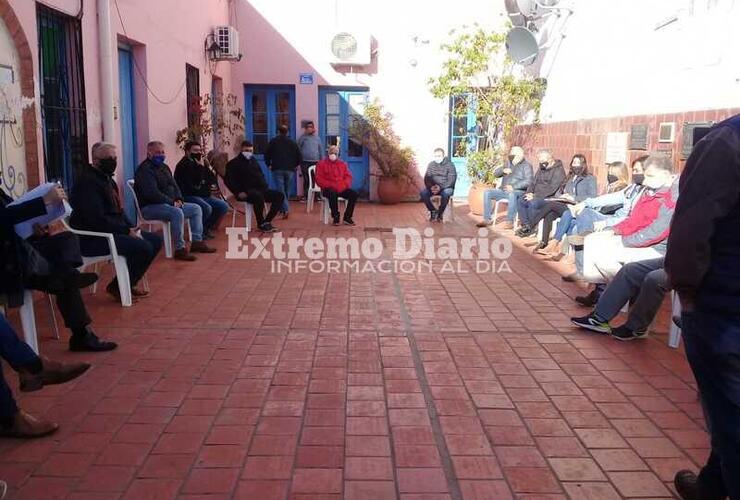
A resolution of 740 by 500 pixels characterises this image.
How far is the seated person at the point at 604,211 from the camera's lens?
6254 mm

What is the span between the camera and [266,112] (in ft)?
44.4

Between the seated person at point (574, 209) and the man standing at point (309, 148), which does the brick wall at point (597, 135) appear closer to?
the seated person at point (574, 209)

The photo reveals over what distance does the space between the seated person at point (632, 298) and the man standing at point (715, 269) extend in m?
2.34

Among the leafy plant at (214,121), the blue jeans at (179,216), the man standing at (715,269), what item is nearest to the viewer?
the man standing at (715,269)

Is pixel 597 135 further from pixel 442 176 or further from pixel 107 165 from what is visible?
pixel 107 165

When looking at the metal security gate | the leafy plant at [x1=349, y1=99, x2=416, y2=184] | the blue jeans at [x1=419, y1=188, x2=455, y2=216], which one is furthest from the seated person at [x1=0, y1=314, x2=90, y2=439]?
the leafy plant at [x1=349, y1=99, x2=416, y2=184]

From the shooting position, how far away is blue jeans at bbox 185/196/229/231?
8.20 meters

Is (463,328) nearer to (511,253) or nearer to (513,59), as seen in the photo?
(511,253)

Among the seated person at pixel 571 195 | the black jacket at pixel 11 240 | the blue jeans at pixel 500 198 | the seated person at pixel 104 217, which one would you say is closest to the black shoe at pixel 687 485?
the black jacket at pixel 11 240

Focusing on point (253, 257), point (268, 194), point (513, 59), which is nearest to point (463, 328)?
point (253, 257)

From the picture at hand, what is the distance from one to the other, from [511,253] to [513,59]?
15.1 ft

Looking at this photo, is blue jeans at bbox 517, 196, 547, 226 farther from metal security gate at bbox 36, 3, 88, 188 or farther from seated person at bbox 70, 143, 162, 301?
metal security gate at bbox 36, 3, 88, 188

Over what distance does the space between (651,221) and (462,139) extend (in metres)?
9.05

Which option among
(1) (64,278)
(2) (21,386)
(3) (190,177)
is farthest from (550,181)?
(2) (21,386)
